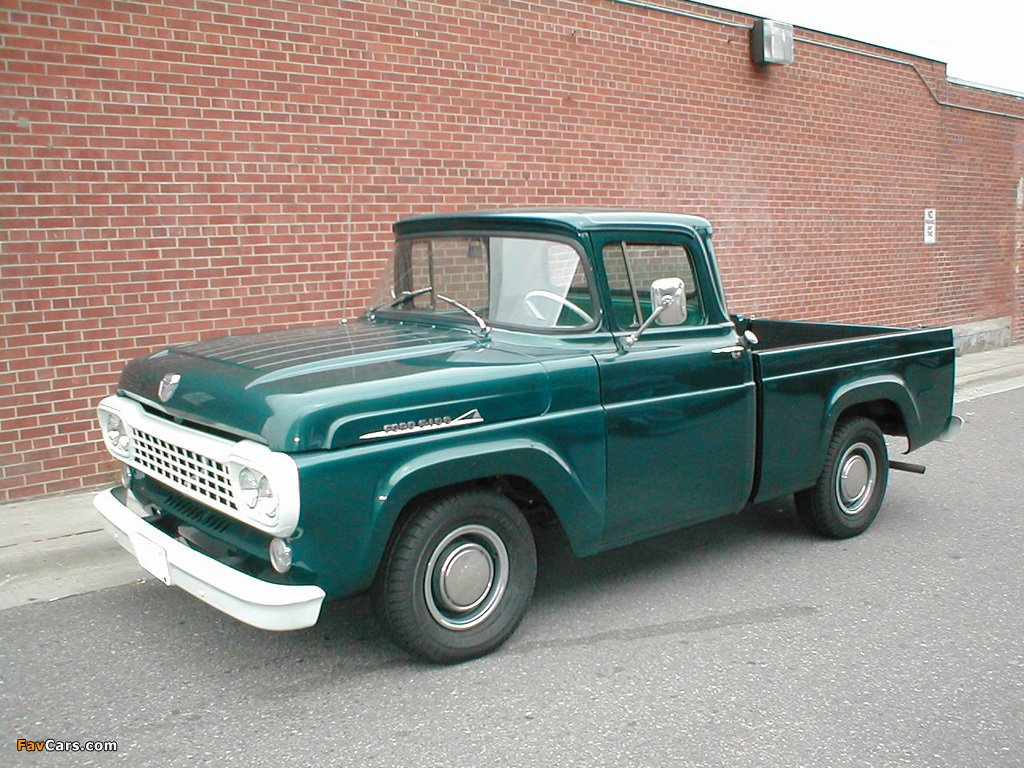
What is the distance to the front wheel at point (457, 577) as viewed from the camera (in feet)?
12.5

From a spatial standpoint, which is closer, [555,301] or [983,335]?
[555,301]

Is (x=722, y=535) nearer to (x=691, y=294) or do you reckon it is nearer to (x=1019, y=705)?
(x=691, y=294)

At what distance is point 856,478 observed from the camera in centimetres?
577

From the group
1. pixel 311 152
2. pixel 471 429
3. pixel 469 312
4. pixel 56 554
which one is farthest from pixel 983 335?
pixel 56 554

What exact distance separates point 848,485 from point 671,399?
1.70 m

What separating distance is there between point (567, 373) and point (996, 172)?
13244mm

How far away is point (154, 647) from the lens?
4203 millimetres

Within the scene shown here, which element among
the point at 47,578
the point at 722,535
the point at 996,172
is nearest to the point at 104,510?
the point at 47,578

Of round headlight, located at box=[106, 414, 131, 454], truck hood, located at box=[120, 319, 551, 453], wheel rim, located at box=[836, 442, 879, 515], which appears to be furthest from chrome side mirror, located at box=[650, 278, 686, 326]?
round headlight, located at box=[106, 414, 131, 454]

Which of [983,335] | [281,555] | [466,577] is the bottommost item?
[466,577]

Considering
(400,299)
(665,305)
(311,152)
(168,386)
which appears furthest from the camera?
(311,152)

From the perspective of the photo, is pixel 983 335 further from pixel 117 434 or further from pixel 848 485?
pixel 117 434

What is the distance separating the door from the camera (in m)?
4.45

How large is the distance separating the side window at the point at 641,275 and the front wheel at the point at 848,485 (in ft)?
4.21
